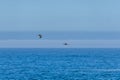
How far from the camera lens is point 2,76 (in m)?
53.1

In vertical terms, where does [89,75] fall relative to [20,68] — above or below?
below

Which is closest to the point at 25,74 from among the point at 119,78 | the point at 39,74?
the point at 39,74

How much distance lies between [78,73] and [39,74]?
3357mm

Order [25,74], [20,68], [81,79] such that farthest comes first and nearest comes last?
[20,68] → [25,74] → [81,79]

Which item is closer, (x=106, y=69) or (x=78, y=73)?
(x=78, y=73)

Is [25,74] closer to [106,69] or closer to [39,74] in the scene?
[39,74]

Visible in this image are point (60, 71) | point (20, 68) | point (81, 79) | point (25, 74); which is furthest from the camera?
point (20, 68)

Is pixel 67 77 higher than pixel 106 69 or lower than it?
lower

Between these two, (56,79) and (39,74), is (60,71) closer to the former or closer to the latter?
(39,74)

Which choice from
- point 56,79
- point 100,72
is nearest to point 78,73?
point 100,72

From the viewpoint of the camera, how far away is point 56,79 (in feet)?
166

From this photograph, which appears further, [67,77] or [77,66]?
[77,66]

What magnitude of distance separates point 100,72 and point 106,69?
4423 mm

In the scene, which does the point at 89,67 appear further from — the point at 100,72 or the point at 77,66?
the point at 100,72
